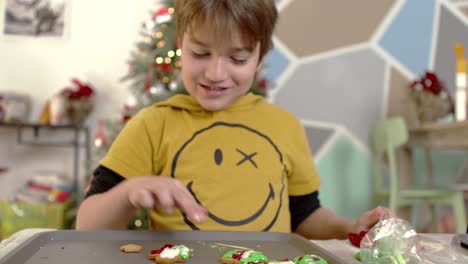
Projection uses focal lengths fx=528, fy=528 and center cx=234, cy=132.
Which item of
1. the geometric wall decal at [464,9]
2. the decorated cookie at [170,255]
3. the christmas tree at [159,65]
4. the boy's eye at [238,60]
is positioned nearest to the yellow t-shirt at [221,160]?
the boy's eye at [238,60]

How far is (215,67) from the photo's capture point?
0.92 meters

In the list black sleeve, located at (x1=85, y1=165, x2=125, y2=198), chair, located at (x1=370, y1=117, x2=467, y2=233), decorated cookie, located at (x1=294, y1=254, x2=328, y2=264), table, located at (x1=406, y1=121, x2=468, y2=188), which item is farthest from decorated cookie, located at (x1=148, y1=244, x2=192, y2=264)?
chair, located at (x1=370, y1=117, x2=467, y2=233)

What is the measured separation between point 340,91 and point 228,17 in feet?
8.87

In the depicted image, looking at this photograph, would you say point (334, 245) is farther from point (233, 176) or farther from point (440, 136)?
point (440, 136)

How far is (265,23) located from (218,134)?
23 cm

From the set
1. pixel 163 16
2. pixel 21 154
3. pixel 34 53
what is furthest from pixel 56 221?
pixel 163 16

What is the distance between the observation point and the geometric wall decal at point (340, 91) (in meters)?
3.50

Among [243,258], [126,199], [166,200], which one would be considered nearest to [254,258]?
[243,258]

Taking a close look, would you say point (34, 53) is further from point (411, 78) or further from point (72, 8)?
point (411, 78)

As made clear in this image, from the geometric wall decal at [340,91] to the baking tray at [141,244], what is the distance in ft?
9.34

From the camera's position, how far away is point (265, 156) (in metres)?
1.01

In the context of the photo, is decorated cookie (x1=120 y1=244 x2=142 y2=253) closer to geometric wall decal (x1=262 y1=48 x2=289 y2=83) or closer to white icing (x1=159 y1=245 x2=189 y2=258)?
white icing (x1=159 y1=245 x2=189 y2=258)

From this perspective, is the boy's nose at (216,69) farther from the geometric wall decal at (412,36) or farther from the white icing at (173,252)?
the geometric wall decal at (412,36)

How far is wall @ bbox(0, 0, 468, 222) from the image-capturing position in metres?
3.50
